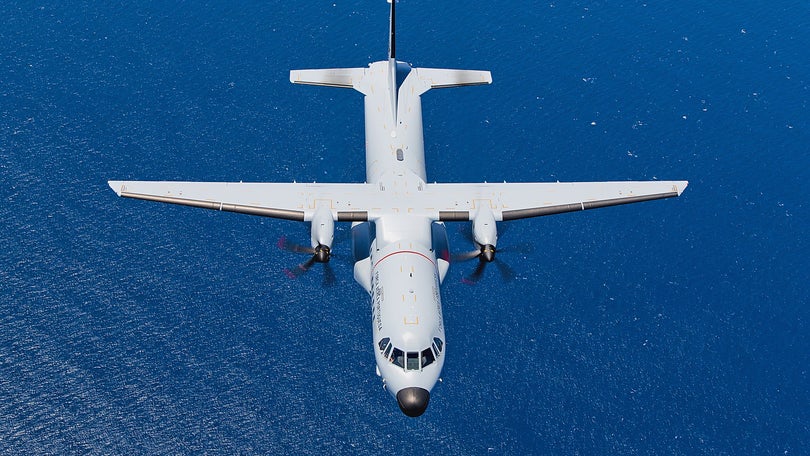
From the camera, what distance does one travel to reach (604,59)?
67375 mm

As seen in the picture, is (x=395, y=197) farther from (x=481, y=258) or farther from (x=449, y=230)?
(x=449, y=230)

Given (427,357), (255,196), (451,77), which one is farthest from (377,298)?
(451,77)

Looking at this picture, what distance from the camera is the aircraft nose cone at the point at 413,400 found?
35.0 meters

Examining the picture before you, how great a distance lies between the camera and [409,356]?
3566cm

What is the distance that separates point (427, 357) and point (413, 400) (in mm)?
2264

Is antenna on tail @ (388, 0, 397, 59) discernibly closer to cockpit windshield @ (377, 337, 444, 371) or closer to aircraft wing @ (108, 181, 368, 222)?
aircraft wing @ (108, 181, 368, 222)

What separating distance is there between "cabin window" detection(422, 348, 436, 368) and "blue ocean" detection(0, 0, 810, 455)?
7587 millimetres

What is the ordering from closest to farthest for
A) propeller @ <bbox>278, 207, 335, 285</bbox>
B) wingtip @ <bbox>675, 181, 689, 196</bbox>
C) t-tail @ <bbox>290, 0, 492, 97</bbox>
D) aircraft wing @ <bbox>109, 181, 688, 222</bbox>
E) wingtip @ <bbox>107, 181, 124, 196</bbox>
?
propeller @ <bbox>278, 207, 335, 285</bbox> < aircraft wing @ <bbox>109, 181, 688, 222</bbox> < wingtip @ <bbox>107, 181, 124, 196</bbox> < wingtip @ <bbox>675, 181, 689, 196</bbox> < t-tail @ <bbox>290, 0, 492, 97</bbox>

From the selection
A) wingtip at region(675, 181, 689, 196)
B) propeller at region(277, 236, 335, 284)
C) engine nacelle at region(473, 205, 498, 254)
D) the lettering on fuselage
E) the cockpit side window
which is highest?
wingtip at region(675, 181, 689, 196)

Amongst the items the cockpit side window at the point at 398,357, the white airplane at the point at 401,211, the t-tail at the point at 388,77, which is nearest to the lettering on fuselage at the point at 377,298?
the white airplane at the point at 401,211

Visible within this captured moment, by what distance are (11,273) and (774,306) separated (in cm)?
5189

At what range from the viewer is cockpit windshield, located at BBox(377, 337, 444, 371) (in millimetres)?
35625

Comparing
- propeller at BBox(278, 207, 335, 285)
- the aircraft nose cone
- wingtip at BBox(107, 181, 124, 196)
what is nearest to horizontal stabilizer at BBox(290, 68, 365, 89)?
propeller at BBox(278, 207, 335, 285)

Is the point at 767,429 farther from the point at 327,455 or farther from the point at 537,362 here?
the point at 327,455
